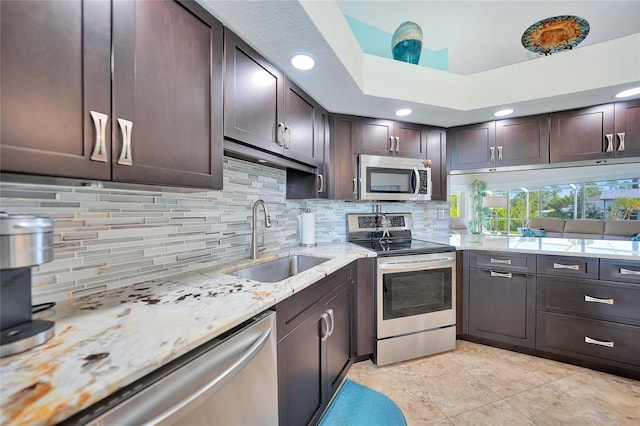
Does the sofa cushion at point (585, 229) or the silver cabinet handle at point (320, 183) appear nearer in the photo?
the silver cabinet handle at point (320, 183)

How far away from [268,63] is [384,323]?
1975 mm

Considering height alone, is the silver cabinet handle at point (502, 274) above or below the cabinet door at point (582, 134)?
below

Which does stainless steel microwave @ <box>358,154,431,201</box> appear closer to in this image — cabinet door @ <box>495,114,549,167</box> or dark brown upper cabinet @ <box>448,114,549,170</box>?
dark brown upper cabinet @ <box>448,114,549,170</box>

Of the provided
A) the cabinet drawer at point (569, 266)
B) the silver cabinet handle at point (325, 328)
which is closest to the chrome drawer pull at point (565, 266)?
the cabinet drawer at point (569, 266)

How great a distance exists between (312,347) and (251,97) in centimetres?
132

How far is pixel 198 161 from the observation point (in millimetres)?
1058

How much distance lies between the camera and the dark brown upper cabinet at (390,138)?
241 centimetres

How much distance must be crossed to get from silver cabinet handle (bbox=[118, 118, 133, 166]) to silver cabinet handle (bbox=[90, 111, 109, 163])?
4cm

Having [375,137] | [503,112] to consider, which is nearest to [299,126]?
[375,137]

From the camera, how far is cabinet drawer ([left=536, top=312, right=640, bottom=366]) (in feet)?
6.06

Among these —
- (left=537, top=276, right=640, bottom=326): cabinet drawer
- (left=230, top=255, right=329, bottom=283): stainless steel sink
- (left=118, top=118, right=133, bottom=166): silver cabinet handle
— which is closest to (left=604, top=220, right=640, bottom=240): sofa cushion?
(left=537, top=276, right=640, bottom=326): cabinet drawer

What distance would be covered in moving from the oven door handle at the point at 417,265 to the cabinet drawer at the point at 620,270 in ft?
3.22

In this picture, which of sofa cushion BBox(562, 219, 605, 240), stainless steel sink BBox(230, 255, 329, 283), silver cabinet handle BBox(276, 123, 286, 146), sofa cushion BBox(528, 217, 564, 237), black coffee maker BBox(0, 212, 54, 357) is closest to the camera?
black coffee maker BBox(0, 212, 54, 357)

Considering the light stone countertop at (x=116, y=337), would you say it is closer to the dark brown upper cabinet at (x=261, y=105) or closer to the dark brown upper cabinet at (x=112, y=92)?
the dark brown upper cabinet at (x=112, y=92)
